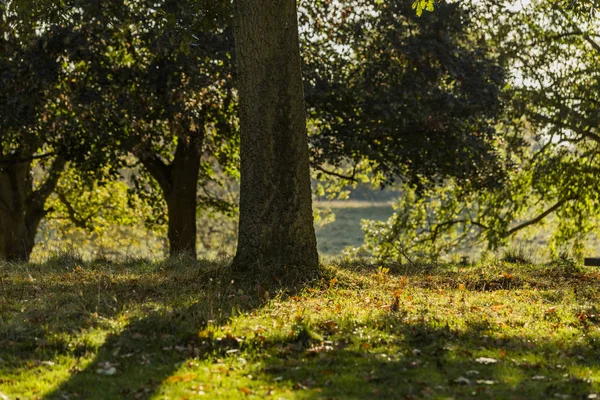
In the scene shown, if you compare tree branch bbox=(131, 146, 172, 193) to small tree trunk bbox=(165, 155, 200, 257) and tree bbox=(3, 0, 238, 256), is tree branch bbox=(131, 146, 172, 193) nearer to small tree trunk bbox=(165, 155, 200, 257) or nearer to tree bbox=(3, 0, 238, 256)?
small tree trunk bbox=(165, 155, 200, 257)

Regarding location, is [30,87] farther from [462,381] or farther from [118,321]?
[462,381]

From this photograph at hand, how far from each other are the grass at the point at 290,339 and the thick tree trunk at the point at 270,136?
2.22 ft

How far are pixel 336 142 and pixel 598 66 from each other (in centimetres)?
867

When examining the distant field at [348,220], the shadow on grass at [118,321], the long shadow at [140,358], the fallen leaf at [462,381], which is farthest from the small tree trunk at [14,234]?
the distant field at [348,220]

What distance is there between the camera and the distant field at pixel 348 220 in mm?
57159

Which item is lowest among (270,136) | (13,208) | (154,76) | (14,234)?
(14,234)

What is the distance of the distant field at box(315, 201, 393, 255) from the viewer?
188 feet

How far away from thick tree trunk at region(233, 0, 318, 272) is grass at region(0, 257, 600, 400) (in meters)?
0.68

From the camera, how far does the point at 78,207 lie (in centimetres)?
2795

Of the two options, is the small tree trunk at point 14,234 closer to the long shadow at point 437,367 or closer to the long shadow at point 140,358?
the long shadow at point 140,358

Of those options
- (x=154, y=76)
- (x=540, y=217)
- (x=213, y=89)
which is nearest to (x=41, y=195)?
(x=154, y=76)

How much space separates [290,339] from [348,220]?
2438 inches

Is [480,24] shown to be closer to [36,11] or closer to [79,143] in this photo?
[79,143]

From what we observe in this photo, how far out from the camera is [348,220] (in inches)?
2763
